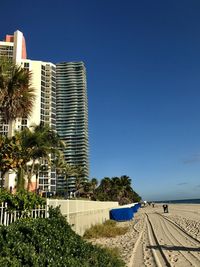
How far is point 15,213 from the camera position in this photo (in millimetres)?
10148

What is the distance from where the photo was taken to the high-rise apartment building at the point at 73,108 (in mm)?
134625

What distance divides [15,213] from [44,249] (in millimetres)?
3572

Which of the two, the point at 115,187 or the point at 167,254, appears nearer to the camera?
the point at 167,254

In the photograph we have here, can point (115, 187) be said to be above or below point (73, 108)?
below

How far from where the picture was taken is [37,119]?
99.4m

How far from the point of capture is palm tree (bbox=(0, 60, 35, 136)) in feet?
46.9

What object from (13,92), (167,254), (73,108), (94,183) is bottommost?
(167,254)

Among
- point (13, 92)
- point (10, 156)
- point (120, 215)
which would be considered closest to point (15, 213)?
point (13, 92)

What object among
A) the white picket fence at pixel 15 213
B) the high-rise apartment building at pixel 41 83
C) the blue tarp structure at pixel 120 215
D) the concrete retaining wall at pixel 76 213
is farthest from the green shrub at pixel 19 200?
the high-rise apartment building at pixel 41 83

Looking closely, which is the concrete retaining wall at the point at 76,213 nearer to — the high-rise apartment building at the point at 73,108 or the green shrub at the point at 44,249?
the green shrub at the point at 44,249

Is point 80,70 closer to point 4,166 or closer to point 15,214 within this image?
point 4,166

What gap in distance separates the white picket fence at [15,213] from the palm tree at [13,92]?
196 inches

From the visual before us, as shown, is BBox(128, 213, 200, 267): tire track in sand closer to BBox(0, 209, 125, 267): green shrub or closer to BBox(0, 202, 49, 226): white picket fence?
BBox(0, 209, 125, 267): green shrub

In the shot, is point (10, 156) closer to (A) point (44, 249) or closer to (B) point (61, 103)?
(A) point (44, 249)
